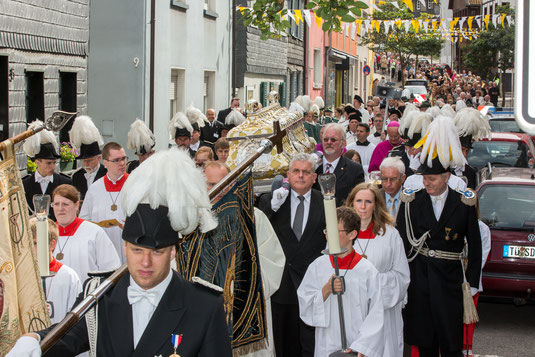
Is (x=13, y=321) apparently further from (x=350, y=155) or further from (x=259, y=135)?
(x=350, y=155)

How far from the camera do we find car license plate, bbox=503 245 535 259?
32.1 feet

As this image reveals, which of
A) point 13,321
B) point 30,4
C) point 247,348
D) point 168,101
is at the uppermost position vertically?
point 30,4

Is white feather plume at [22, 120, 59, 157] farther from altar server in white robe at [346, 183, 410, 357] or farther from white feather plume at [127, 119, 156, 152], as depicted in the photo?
altar server in white robe at [346, 183, 410, 357]

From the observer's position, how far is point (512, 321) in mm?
10352

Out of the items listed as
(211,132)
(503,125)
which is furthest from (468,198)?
(503,125)

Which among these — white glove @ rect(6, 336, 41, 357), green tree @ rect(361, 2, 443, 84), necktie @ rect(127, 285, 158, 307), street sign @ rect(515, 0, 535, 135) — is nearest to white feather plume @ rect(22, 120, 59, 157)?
necktie @ rect(127, 285, 158, 307)

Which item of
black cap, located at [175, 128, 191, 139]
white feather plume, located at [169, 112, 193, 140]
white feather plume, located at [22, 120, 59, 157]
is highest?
white feather plume, located at [169, 112, 193, 140]

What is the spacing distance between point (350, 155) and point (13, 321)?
22.6ft

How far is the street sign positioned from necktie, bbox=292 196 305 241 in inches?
212

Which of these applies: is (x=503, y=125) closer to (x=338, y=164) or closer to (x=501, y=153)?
(x=501, y=153)

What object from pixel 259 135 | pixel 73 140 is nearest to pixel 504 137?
pixel 259 135

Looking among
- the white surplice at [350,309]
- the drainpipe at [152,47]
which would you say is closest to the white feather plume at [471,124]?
the white surplice at [350,309]

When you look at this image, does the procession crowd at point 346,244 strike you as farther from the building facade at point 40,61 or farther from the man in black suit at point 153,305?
the building facade at point 40,61

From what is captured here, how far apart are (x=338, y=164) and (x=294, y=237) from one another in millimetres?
2190
